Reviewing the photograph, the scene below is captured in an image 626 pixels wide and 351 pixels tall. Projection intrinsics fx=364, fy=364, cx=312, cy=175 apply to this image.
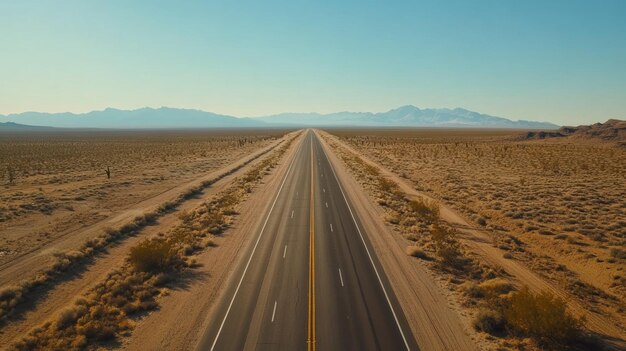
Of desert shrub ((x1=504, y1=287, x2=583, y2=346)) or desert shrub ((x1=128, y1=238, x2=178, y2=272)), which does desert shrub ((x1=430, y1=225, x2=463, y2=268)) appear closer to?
desert shrub ((x1=504, y1=287, x2=583, y2=346))

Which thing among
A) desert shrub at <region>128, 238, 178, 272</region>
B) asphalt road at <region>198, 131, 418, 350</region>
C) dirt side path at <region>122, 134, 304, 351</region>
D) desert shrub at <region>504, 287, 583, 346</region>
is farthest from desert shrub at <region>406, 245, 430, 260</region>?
desert shrub at <region>128, 238, 178, 272</region>

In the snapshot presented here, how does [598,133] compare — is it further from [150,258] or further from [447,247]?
[150,258]

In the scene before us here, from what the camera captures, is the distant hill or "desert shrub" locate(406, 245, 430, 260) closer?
"desert shrub" locate(406, 245, 430, 260)

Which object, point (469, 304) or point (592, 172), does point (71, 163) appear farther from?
point (592, 172)

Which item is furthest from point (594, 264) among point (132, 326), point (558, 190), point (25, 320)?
point (25, 320)

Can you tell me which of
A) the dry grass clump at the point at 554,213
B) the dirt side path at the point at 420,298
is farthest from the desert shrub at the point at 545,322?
the dry grass clump at the point at 554,213

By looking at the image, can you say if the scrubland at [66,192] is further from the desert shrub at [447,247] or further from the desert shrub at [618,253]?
the desert shrub at [618,253]
